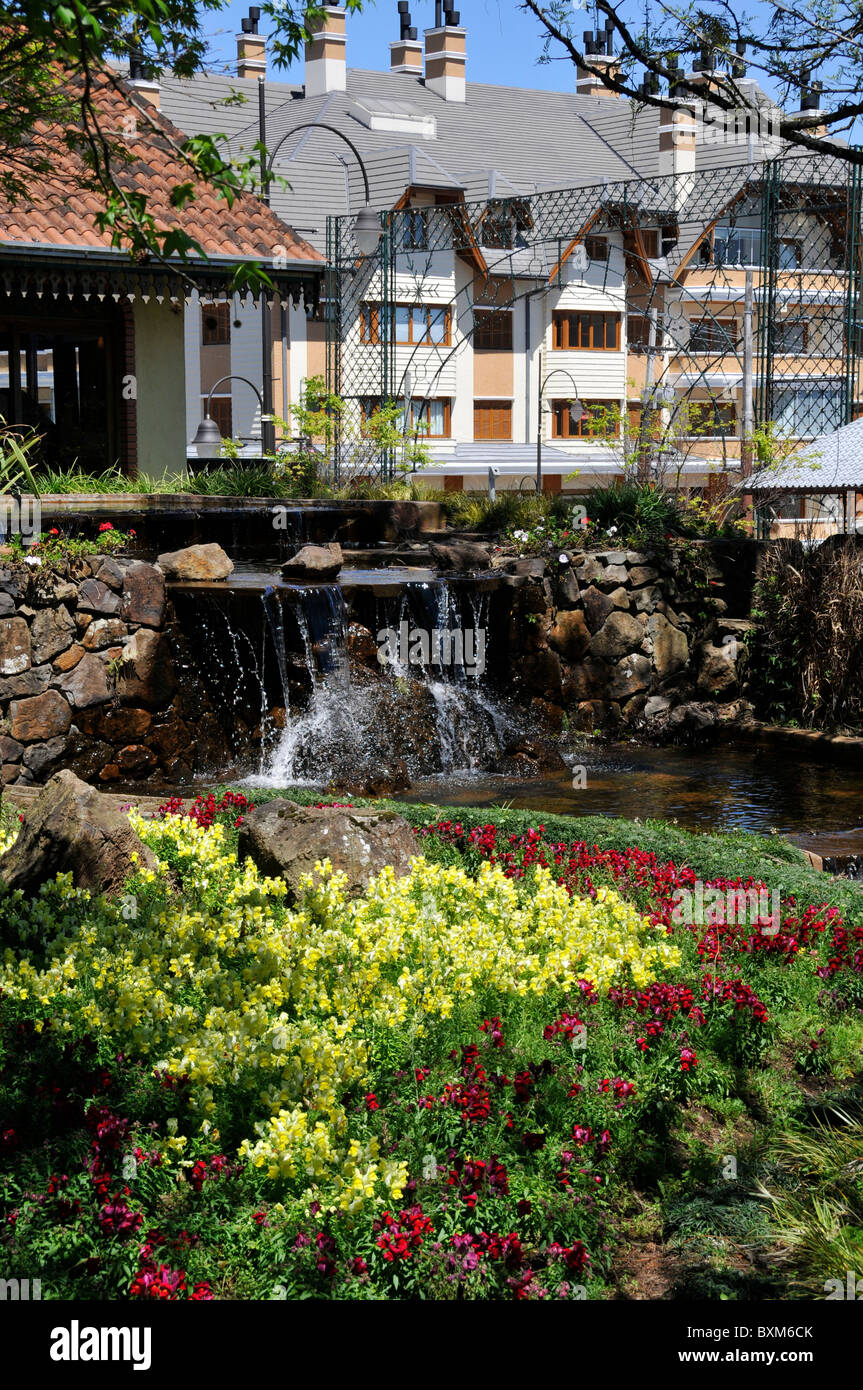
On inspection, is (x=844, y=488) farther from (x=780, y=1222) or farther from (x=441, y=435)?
(x=441, y=435)

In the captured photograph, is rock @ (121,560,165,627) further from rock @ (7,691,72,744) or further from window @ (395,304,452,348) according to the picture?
window @ (395,304,452,348)

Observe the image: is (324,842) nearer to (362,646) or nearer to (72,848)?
(72,848)

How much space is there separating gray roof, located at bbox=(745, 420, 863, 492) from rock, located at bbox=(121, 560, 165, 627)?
6553 mm

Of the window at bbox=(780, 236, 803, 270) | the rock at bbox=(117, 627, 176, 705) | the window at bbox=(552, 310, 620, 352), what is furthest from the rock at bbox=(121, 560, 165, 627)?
the window at bbox=(552, 310, 620, 352)

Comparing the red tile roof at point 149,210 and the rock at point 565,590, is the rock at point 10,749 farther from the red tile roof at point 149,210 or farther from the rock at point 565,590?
the red tile roof at point 149,210

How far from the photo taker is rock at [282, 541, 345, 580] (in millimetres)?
13812

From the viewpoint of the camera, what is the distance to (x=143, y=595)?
12.1m

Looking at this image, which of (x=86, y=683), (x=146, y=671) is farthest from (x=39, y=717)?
(x=146, y=671)

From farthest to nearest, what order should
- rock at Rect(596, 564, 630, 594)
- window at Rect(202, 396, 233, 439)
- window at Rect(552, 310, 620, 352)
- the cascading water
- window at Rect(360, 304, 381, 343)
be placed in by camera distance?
window at Rect(552, 310, 620, 352), window at Rect(202, 396, 233, 439), window at Rect(360, 304, 381, 343), rock at Rect(596, 564, 630, 594), the cascading water

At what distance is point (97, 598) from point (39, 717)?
1122 mm

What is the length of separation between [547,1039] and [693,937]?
1.45 meters

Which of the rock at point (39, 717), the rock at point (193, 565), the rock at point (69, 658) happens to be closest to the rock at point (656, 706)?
the rock at point (193, 565)

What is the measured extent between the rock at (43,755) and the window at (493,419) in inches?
1254
